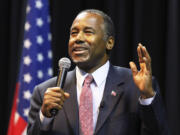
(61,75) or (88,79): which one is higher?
(61,75)

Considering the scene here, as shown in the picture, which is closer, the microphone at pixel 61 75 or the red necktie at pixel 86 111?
the microphone at pixel 61 75

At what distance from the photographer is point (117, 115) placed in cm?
179

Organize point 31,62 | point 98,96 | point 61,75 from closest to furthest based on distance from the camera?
point 61,75, point 98,96, point 31,62

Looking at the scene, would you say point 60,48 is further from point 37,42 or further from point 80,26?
point 80,26

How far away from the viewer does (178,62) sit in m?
3.14

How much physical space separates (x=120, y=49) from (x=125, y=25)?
0.87 ft

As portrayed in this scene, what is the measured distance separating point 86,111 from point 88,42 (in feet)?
1.38

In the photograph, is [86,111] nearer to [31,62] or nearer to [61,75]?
[61,75]

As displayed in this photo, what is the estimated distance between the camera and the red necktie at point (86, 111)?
1783mm

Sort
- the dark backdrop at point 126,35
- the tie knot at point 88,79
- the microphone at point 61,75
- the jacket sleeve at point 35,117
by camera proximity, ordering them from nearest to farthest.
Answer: the microphone at point 61,75 → the jacket sleeve at point 35,117 → the tie knot at point 88,79 → the dark backdrop at point 126,35

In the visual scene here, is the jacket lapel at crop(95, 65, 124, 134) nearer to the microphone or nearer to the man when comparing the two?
the man

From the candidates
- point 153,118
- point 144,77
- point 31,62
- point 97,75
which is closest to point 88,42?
point 97,75

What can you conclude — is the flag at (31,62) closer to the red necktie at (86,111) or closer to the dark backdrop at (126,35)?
the dark backdrop at (126,35)

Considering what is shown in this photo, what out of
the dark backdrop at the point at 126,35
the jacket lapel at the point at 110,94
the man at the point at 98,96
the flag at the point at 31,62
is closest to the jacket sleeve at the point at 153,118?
the man at the point at 98,96
